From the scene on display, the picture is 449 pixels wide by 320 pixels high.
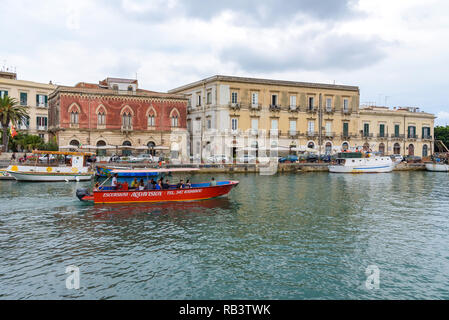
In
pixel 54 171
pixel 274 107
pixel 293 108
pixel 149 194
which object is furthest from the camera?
pixel 293 108

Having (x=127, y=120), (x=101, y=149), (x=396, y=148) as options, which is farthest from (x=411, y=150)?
(x=101, y=149)

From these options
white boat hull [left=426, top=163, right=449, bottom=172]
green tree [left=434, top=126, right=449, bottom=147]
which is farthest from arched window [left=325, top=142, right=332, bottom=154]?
green tree [left=434, top=126, right=449, bottom=147]

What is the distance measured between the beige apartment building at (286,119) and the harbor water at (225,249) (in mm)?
31108

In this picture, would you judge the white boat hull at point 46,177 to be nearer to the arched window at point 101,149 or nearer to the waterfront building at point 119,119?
the waterfront building at point 119,119

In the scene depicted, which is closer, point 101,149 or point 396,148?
point 101,149

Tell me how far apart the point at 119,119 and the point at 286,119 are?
25074 millimetres

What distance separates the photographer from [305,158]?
5444 centimetres

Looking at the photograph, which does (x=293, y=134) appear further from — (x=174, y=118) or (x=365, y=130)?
(x=174, y=118)

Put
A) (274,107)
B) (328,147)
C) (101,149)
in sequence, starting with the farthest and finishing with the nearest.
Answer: (328,147) → (274,107) → (101,149)

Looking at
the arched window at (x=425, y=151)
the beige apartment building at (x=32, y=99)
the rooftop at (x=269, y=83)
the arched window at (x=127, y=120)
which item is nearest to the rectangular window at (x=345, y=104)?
the rooftop at (x=269, y=83)

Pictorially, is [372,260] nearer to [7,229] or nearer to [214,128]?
[7,229]

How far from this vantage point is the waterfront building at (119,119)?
1939 inches

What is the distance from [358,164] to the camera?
166 ft
